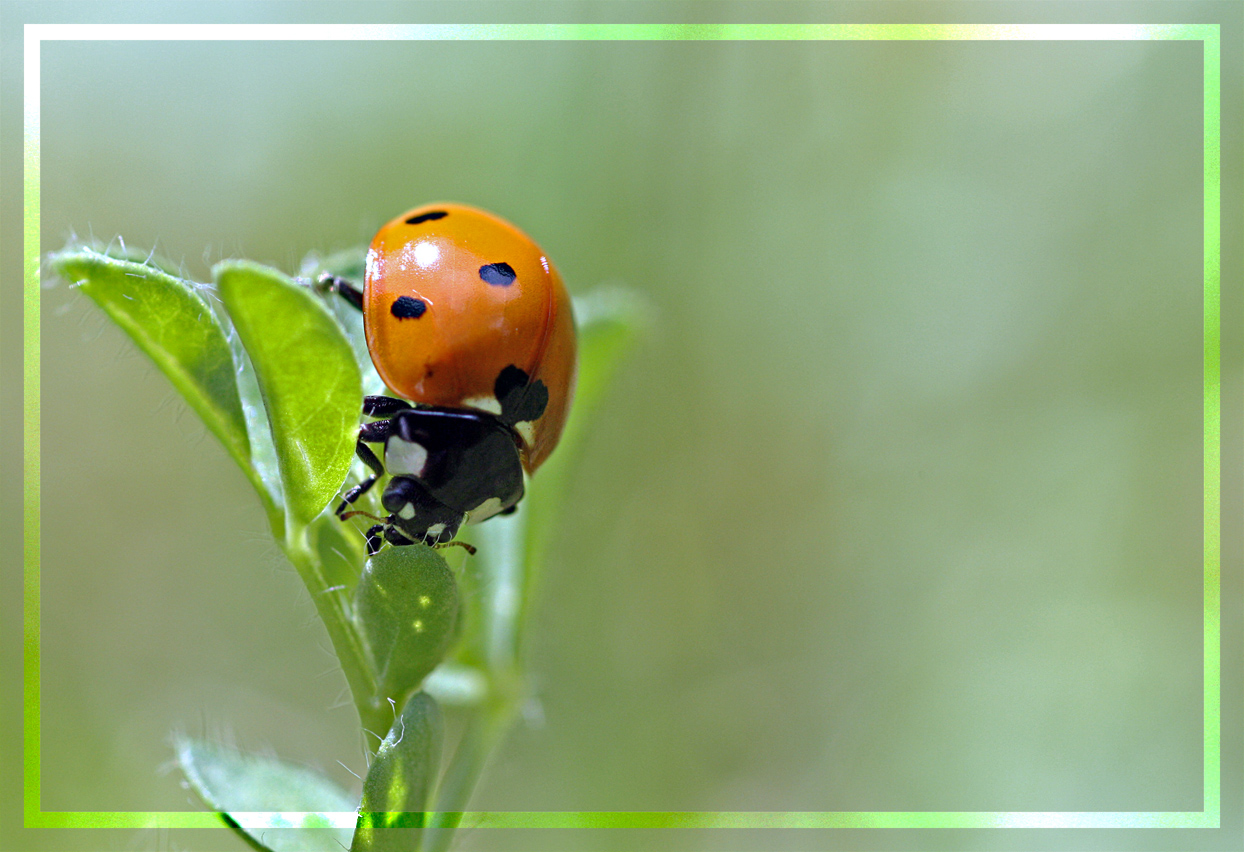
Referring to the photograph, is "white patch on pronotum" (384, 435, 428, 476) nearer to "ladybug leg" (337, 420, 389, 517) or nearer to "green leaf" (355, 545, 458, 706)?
"ladybug leg" (337, 420, 389, 517)

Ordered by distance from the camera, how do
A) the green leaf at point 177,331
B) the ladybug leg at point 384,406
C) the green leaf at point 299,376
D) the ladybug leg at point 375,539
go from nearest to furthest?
the green leaf at point 299,376, the green leaf at point 177,331, the ladybug leg at point 375,539, the ladybug leg at point 384,406

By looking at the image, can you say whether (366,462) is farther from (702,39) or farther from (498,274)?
(702,39)

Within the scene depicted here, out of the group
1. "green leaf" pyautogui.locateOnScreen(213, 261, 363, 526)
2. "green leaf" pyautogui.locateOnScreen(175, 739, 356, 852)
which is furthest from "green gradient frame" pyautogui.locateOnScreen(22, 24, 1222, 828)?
"green leaf" pyautogui.locateOnScreen(213, 261, 363, 526)

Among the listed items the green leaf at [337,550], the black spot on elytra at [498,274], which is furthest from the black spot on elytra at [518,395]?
the green leaf at [337,550]

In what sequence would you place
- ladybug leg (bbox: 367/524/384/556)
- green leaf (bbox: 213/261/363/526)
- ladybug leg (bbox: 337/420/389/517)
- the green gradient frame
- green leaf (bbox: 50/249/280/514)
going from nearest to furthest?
green leaf (bbox: 213/261/363/526)
green leaf (bbox: 50/249/280/514)
ladybug leg (bbox: 367/524/384/556)
ladybug leg (bbox: 337/420/389/517)
the green gradient frame

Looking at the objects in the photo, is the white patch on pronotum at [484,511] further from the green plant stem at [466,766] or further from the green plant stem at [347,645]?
the green plant stem at [347,645]

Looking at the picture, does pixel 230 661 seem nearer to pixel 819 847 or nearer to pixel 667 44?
pixel 819 847
